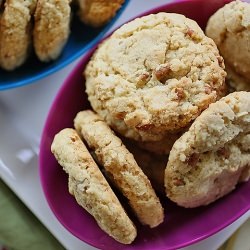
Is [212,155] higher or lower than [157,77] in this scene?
lower

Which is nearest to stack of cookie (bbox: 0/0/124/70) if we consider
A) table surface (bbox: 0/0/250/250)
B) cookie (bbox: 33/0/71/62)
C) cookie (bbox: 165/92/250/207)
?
cookie (bbox: 33/0/71/62)

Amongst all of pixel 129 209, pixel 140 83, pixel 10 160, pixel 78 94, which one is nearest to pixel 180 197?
pixel 129 209

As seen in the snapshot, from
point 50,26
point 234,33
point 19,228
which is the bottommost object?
point 19,228

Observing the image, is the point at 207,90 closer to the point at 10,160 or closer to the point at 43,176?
the point at 43,176

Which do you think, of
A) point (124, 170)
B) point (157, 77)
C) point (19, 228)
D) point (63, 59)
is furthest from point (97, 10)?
point (19, 228)

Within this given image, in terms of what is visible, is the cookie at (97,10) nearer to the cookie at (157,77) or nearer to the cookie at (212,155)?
the cookie at (157,77)

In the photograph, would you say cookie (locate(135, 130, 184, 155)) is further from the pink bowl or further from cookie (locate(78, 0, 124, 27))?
cookie (locate(78, 0, 124, 27))

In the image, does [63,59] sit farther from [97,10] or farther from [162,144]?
[162,144]
